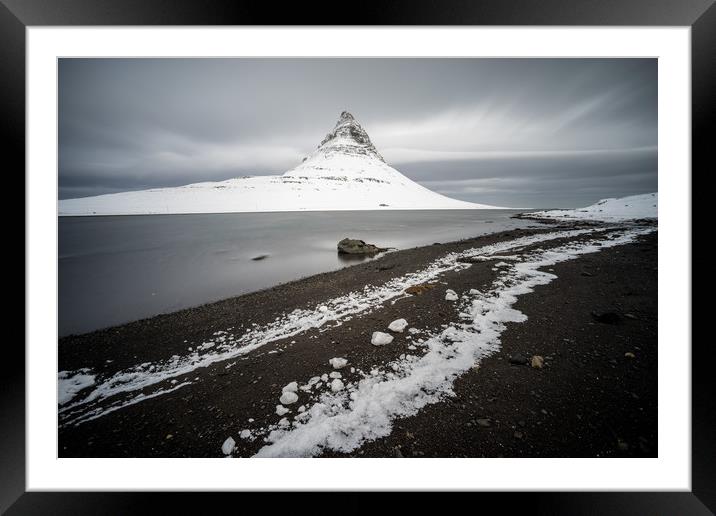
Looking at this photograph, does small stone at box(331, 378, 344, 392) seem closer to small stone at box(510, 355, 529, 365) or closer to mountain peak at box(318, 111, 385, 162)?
small stone at box(510, 355, 529, 365)

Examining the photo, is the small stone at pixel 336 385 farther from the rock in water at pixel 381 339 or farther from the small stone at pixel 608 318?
the small stone at pixel 608 318

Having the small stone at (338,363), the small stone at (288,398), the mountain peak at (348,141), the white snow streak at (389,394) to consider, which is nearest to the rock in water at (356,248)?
the white snow streak at (389,394)

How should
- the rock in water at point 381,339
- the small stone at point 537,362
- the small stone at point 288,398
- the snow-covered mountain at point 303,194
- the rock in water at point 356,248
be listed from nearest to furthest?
1. the small stone at point 288,398
2. the small stone at point 537,362
3. the rock in water at point 381,339
4. the rock in water at point 356,248
5. the snow-covered mountain at point 303,194

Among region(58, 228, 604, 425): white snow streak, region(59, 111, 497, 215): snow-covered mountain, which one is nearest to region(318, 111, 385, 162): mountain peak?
region(59, 111, 497, 215): snow-covered mountain

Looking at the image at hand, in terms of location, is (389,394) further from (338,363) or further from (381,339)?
(381,339)
